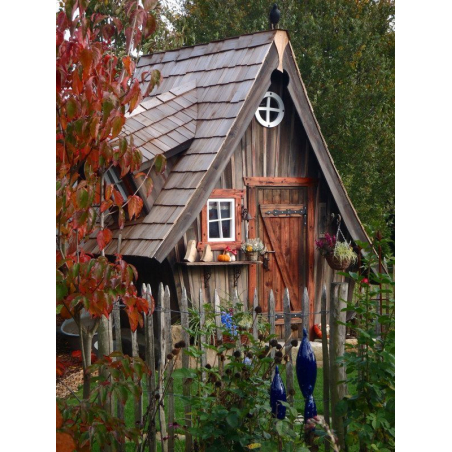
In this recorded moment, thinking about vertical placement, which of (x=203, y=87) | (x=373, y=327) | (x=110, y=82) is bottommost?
(x=373, y=327)

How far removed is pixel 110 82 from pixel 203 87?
6064mm

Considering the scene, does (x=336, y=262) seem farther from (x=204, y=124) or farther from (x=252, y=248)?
(x=204, y=124)

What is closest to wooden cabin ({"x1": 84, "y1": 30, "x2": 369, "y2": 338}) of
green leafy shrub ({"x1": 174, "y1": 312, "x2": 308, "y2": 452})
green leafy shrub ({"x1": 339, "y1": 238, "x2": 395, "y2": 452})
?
green leafy shrub ({"x1": 174, "y1": 312, "x2": 308, "y2": 452})

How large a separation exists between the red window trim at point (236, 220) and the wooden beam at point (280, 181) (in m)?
0.19

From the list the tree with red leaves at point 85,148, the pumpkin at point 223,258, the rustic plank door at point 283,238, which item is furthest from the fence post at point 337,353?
the rustic plank door at point 283,238

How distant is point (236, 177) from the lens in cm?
964

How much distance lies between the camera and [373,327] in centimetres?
454

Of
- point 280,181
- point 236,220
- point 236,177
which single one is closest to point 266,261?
point 236,220

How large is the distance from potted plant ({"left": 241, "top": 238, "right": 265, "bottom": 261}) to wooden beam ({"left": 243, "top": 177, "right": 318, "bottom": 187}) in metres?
0.77

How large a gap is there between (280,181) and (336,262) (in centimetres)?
134
